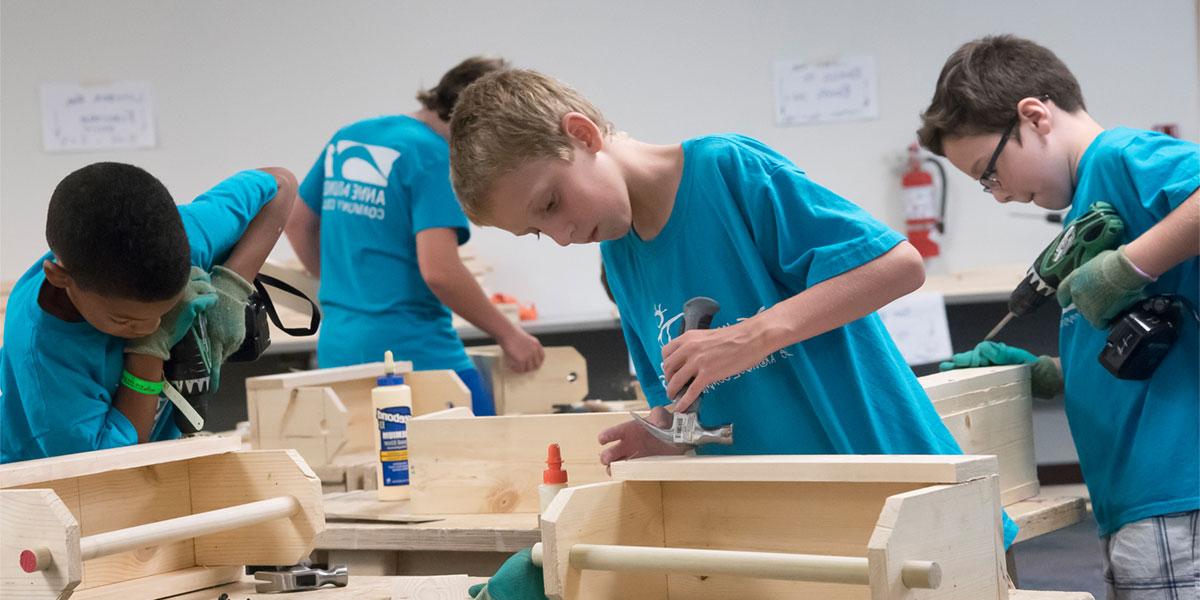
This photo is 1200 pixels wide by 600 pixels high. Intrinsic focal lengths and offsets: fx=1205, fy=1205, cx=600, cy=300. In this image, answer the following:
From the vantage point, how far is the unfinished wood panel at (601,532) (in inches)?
62.7

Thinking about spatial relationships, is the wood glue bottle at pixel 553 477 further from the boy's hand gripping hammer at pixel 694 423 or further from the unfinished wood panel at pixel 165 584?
the unfinished wood panel at pixel 165 584

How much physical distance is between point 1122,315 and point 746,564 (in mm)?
1023

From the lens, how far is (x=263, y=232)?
2480 mm

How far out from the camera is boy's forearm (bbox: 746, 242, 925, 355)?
1.65 meters

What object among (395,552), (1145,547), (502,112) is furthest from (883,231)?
(395,552)

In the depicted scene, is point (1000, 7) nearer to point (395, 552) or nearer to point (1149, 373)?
point (1149, 373)

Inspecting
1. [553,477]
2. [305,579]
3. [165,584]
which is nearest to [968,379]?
[553,477]

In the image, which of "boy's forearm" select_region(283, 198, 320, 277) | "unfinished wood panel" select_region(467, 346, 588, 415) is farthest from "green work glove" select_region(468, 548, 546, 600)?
"boy's forearm" select_region(283, 198, 320, 277)

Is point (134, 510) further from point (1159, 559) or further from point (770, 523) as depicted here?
point (1159, 559)

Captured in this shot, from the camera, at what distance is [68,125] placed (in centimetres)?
648

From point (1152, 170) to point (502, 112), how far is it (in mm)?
1171

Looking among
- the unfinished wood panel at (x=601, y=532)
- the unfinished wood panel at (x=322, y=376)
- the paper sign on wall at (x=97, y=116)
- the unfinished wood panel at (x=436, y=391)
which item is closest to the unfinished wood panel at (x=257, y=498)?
the unfinished wood panel at (x=601, y=532)

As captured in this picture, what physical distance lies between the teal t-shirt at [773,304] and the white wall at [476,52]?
4.52m

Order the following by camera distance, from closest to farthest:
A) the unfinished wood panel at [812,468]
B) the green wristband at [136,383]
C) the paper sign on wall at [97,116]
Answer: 1. the unfinished wood panel at [812,468]
2. the green wristband at [136,383]
3. the paper sign on wall at [97,116]
